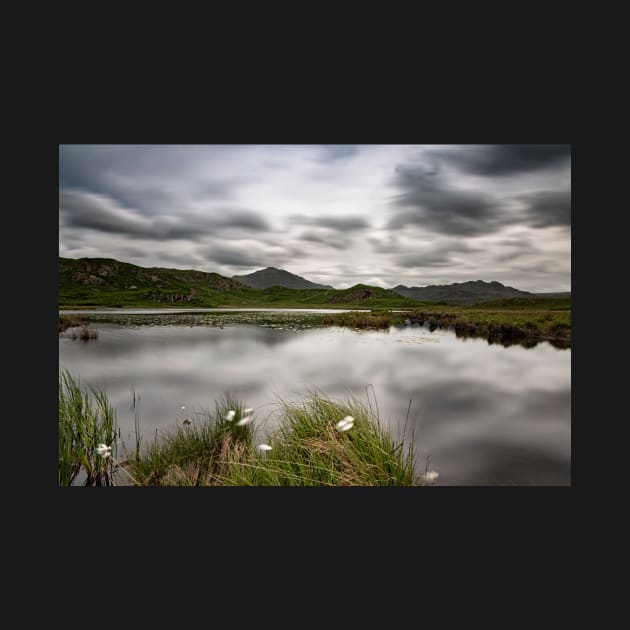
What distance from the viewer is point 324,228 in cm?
336

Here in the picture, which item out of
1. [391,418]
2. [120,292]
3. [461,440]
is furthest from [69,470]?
[461,440]

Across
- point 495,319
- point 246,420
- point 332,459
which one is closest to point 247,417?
point 246,420

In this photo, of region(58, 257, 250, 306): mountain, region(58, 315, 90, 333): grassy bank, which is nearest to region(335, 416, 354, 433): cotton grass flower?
region(58, 257, 250, 306): mountain

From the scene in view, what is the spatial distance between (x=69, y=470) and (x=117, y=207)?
2.81 meters

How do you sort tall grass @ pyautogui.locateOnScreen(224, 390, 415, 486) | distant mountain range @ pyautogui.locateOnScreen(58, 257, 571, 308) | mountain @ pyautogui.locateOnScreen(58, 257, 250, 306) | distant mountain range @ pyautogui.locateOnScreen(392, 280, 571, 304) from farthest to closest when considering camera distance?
1. distant mountain range @ pyautogui.locateOnScreen(392, 280, 571, 304)
2. distant mountain range @ pyautogui.locateOnScreen(58, 257, 571, 308)
3. mountain @ pyautogui.locateOnScreen(58, 257, 250, 306)
4. tall grass @ pyautogui.locateOnScreen(224, 390, 415, 486)

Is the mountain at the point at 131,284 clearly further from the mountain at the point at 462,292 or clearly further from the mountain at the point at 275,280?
the mountain at the point at 462,292

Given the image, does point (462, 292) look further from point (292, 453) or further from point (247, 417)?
point (247, 417)

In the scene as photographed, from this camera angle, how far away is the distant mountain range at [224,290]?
329 centimetres

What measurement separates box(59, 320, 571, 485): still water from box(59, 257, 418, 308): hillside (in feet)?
1.26

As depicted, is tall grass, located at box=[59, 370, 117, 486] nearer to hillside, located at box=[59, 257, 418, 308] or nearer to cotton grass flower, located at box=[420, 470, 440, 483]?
hillside, located at box=[59, 257, 418, 308]

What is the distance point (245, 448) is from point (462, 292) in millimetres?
3153

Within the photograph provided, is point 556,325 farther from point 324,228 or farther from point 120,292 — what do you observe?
point 120,292

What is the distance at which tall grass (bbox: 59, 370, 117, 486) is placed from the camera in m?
2.79

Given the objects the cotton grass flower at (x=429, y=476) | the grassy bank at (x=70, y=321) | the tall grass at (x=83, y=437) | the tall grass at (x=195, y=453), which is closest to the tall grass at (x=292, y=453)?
the tall grass at (x=195, y=453)
